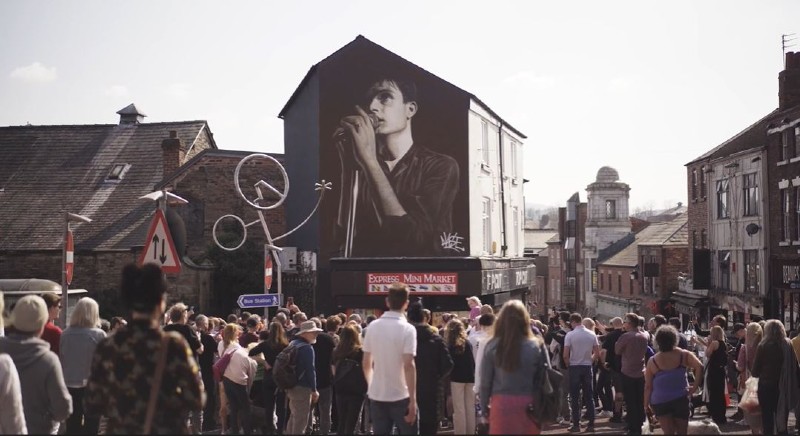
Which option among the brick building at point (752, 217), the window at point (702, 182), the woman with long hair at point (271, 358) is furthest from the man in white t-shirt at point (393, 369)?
the window at point (702, 182)

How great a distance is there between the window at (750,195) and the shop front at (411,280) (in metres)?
13.6

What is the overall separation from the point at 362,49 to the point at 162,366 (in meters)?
31.9

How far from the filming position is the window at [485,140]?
4016cm

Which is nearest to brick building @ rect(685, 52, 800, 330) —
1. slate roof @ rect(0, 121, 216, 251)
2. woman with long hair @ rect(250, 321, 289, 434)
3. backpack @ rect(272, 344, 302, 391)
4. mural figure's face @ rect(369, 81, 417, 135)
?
mural figure's face @ rect(369, 81, 417, 135)

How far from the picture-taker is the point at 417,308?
11.8 meters

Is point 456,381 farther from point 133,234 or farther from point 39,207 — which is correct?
point 39,207

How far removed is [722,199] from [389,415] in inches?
1599

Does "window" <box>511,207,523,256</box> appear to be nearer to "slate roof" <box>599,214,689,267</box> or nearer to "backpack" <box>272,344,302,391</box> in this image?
"slate roof" <box>599,214,689,267</box>

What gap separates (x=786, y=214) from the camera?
39.2 m

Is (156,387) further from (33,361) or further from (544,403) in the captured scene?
(544,403)

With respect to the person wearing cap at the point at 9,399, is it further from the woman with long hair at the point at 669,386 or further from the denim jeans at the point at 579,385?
the denim jeans at the point at 579,385

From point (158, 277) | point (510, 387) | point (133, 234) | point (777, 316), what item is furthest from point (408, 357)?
point (777, 316)

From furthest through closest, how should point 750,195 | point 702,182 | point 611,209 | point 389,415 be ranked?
point 611,209 → point 702,182 → point 750,195 → point 389,415
